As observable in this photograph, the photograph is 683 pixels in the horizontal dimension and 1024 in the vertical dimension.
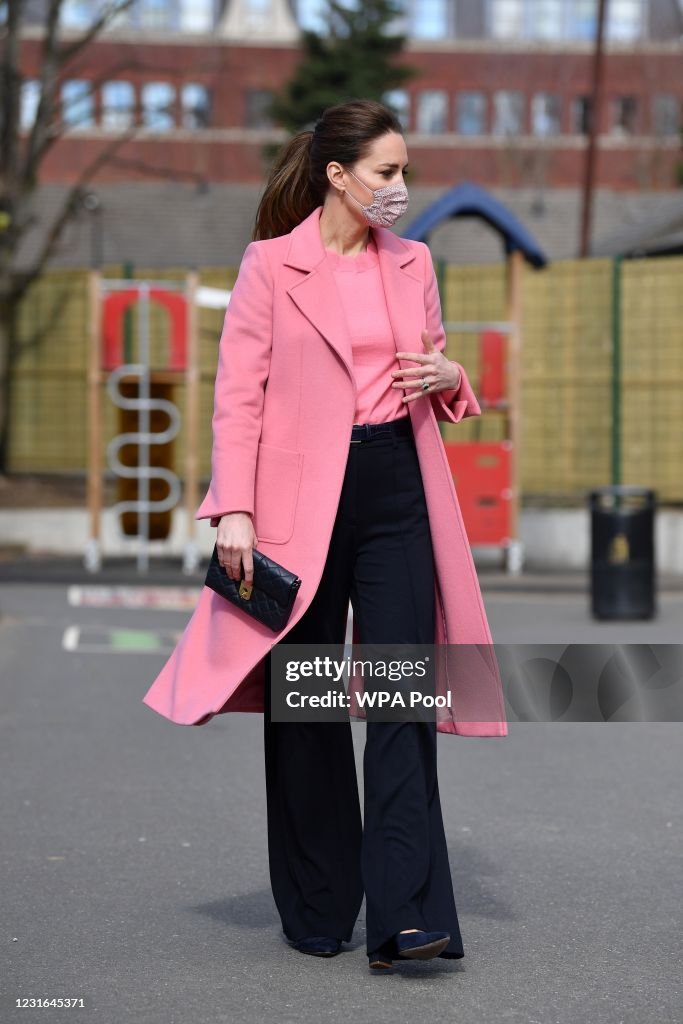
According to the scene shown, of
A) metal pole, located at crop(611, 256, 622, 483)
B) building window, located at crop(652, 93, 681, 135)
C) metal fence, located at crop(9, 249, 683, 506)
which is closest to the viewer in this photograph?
metal fence, located at crop(9, 249, 683, 506)

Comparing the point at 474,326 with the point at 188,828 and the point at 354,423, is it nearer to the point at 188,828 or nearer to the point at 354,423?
the point at 188,828

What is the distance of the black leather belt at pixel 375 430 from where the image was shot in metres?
5.06

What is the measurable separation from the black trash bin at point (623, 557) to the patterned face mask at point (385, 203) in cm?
1051

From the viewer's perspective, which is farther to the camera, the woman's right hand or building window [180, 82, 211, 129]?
building window [180, 82, 211, 129]

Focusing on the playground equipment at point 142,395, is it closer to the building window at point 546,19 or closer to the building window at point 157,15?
the building window at point 157,15

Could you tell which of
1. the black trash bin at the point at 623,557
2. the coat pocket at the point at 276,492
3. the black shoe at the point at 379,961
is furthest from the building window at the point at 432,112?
the black shoe at the point at 379,961

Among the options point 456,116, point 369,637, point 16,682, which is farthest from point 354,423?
point 456,116

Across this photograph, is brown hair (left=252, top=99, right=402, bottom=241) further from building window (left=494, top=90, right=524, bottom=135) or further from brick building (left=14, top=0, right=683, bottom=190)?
building window (left=494, top=90, right=524, bottom=135)

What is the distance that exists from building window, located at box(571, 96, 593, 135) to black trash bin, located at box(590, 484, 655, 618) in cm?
5032

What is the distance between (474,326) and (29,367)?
6.00 m

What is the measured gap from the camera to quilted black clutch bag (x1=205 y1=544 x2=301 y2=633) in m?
4.99

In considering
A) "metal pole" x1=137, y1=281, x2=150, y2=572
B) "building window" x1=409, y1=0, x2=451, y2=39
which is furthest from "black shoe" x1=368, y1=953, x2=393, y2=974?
"building window" x1=409, y1=0, x2=451, y2=39

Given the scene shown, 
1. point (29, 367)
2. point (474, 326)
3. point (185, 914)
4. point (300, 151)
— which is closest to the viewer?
point (300, 151)

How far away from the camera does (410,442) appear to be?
16.8ft
